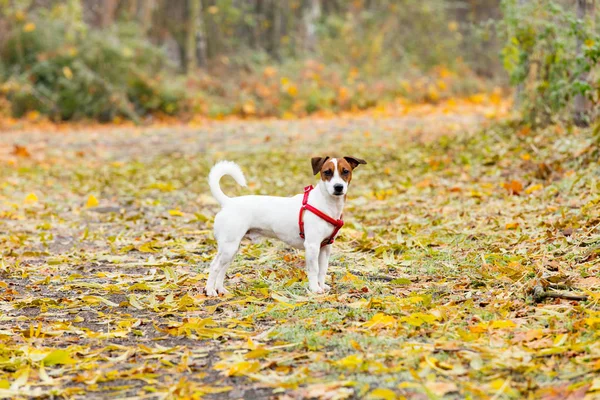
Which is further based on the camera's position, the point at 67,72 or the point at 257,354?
the point at 67,72

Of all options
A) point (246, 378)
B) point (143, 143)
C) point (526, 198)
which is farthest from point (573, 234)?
point (143, 143)

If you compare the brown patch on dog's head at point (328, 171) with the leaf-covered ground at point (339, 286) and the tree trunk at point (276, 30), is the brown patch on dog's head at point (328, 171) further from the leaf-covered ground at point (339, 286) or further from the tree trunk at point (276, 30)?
the tree trunk at point (276, 30)

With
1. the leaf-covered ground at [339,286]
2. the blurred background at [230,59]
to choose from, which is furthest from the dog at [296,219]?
the blurred background at [230,59]

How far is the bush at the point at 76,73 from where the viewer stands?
19.1 metres

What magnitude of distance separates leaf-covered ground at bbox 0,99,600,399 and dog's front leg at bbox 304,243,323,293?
15 centimetres

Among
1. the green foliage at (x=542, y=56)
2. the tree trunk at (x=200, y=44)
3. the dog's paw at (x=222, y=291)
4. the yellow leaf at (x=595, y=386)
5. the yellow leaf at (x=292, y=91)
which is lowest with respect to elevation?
the dog's paw at (x=222, y=291)

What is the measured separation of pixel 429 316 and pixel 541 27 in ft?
24.3

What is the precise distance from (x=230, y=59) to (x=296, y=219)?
64.3 ft

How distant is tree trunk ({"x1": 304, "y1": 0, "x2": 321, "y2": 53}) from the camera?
24.4 meters

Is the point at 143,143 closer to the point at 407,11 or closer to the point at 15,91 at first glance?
the point at 15,91

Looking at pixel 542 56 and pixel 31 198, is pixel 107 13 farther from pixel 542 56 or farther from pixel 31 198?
pixel 542 56

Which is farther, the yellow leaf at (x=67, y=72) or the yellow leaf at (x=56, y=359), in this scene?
the yellow leaf at (x=67, y=72)

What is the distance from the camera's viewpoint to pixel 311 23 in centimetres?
2483

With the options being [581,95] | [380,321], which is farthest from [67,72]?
[380,321]
